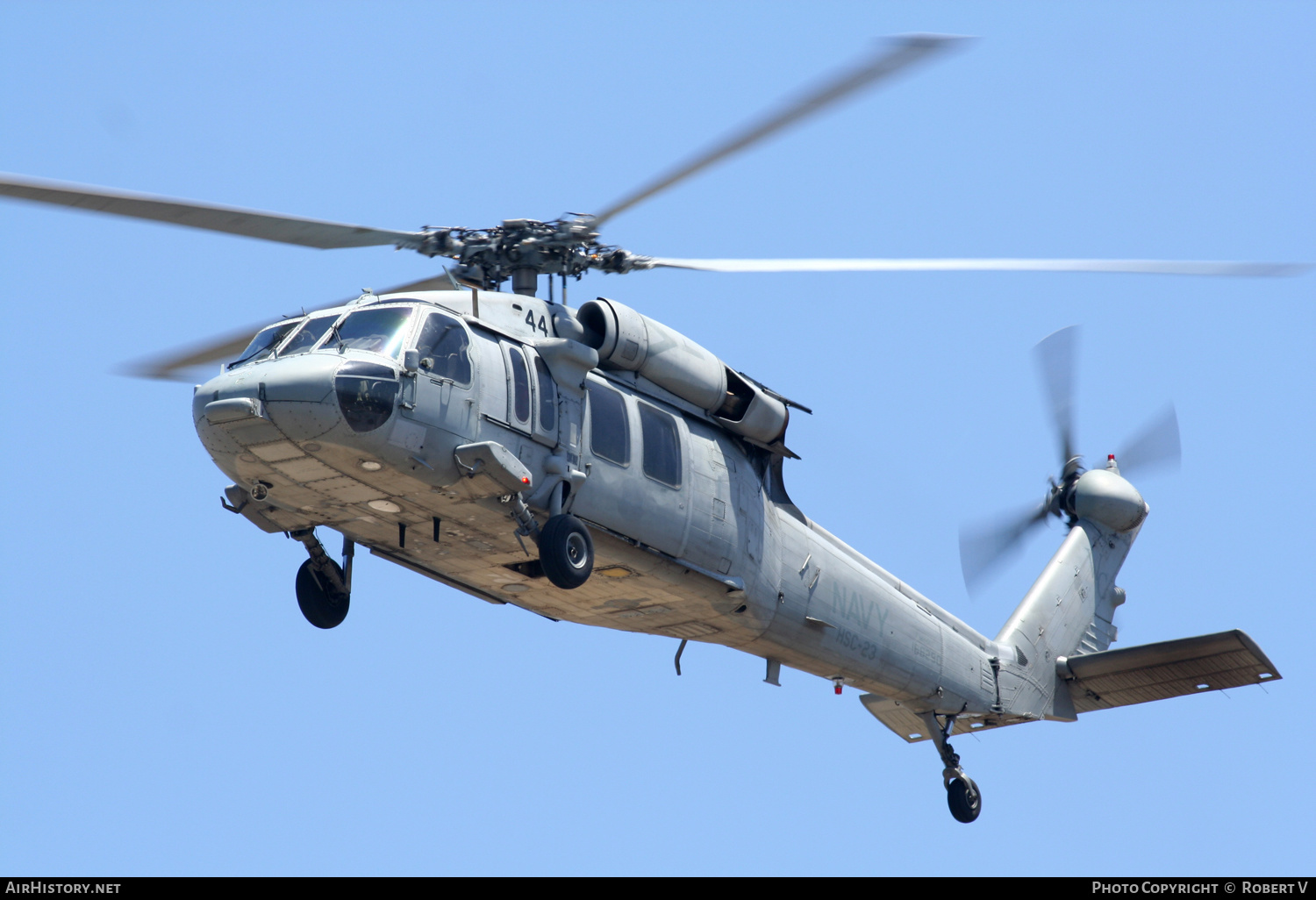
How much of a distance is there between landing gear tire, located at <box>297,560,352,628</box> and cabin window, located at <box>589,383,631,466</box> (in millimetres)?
2966

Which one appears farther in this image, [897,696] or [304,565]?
[897,696]

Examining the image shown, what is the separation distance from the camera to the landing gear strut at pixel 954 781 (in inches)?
833

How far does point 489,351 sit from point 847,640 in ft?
21.7

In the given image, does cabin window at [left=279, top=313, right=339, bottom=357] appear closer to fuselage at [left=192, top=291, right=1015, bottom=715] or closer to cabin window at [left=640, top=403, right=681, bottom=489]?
fuselage at [left=192, top=291, right=1015, bottom=715]

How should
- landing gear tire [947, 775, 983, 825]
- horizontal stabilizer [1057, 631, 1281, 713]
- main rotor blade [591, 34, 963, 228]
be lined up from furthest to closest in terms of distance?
1. landing gear tire [947, 775, 983, 825]
2. horizontal stabilizer [1057, 631, 1281, 713]
3. main rotor blade [591, 34, 963, 228]

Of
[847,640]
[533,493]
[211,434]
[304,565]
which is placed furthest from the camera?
[847,640]

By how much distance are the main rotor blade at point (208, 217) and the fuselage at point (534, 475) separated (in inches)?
36.8

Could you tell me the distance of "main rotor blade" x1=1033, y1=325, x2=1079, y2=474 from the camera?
23.8 m

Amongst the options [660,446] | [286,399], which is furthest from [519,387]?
[286,399]

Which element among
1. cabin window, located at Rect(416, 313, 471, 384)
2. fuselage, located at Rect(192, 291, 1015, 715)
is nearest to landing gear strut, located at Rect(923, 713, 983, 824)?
fuselage, located at Rect(192, 291, 1015, 715)

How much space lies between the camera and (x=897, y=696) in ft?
68.0

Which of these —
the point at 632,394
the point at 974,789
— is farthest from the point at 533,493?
the point at 974,789
